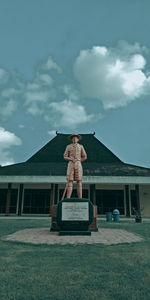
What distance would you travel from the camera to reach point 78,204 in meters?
6.65

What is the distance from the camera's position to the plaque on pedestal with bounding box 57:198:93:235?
650 cm

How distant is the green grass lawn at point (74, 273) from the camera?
215 cm

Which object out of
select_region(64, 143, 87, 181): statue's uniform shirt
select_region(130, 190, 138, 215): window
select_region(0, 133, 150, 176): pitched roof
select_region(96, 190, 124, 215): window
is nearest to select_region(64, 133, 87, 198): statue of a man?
select_region(64, 143, 87, 181): statue's uniform shirt

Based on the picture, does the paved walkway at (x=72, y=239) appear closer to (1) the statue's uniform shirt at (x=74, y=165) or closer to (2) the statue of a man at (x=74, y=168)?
(2) the statue of a man at (x=74, y=168)

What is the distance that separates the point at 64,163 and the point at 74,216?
527 inches

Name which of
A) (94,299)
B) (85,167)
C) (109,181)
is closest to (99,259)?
(94,299)

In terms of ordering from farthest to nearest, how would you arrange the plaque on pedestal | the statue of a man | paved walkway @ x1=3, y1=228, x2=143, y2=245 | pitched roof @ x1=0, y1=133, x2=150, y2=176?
1. pitched roof @ x1=0, y1=133, x2=150, y2=176
2. the statue of a man
3. the plaque on pedestal
4. paved walkway @ x1=3, y1=228, x2=143, y2=245

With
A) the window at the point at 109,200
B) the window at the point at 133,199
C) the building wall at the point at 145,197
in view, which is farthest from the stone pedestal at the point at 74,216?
the building wall at the point at 145,197

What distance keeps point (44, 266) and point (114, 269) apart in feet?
3.47

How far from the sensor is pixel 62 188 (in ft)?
58.3

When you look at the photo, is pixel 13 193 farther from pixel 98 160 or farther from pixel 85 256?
pixel 85 256

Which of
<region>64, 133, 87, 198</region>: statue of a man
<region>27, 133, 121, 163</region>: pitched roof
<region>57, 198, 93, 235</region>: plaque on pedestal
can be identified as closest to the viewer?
<region>57, 198, 93, 235</region>: plaque on pedestal

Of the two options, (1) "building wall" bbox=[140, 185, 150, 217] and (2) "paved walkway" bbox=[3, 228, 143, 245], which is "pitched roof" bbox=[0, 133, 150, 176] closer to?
(1) "building wall" bbox=[140, 185, 150, 217]

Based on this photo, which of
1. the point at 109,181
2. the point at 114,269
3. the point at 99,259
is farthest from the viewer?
the point at 109,181
